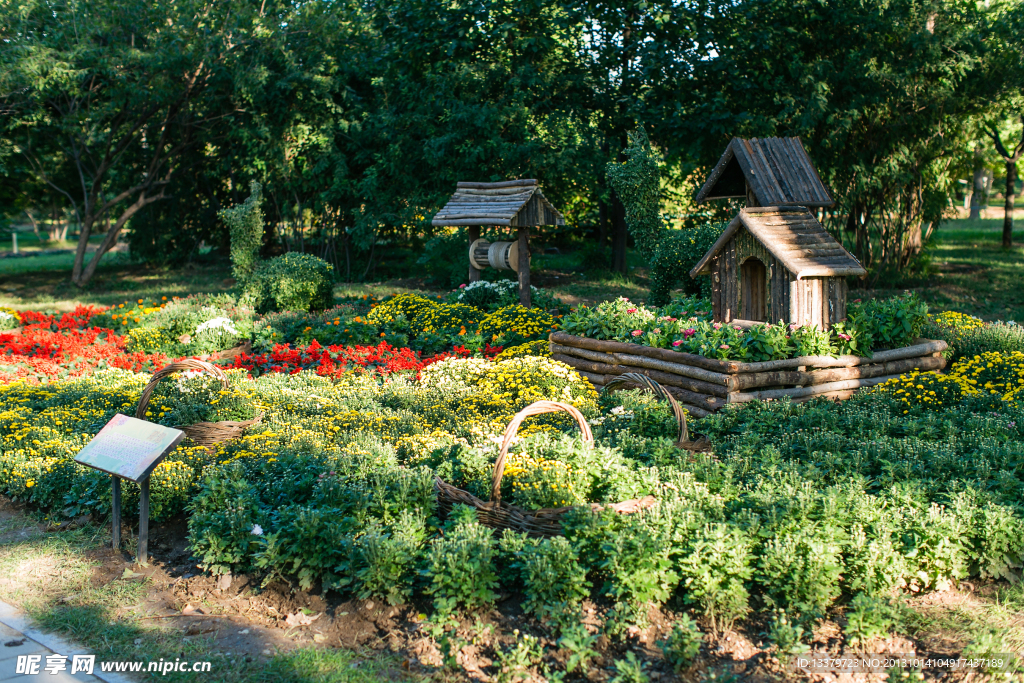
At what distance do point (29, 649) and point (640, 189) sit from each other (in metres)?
10.4

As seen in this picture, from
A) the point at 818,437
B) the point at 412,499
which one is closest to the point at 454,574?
the point at 412,499

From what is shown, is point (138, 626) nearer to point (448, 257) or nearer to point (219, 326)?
point (219, 326)

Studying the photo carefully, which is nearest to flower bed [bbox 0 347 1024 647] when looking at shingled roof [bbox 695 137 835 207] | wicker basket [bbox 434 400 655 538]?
wicker basket [bbox 434 400 655 538]

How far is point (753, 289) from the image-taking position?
9414 mm

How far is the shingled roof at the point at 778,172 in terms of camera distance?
942 cm

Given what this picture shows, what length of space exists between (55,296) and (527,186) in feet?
45.4

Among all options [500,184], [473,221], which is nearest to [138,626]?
[473,221]

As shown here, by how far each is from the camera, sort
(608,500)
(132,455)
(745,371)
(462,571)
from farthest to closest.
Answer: (745,371)
(132,455)
(608,500)
(462,571)

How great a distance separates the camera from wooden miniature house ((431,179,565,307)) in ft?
42.4

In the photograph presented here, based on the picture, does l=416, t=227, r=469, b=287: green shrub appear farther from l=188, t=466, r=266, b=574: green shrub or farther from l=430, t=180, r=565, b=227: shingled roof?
l=188, t=466, r=266, b=574: green shrub

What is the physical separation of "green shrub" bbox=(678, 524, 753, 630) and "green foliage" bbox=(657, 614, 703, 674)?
0.94ft

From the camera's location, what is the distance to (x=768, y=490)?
15.4ft

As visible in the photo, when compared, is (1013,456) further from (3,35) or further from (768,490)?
(3,35)

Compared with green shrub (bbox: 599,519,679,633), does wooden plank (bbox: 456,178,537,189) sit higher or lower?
higher
